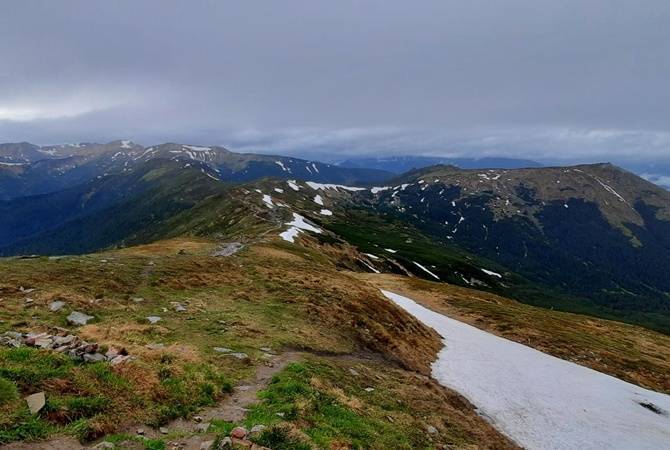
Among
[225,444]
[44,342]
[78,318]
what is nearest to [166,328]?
[78,318]

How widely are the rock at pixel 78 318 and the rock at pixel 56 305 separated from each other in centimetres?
104

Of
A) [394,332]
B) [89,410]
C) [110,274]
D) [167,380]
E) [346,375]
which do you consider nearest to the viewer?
[89,410]

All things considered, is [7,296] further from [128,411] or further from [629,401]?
[629,401]

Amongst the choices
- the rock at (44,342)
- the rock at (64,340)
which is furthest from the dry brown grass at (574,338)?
the rock at (44,342)

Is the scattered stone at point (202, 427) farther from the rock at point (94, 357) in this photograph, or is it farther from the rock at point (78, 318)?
the rock at point (78, 318)

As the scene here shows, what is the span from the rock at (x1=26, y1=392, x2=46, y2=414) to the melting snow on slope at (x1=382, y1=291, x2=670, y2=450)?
25.1m

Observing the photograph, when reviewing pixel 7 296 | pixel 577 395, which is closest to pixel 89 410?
pixel 7 296

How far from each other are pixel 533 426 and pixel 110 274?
3404 cm

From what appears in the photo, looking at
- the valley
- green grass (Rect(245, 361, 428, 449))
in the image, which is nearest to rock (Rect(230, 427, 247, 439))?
the valley

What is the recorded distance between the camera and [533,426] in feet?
95.7

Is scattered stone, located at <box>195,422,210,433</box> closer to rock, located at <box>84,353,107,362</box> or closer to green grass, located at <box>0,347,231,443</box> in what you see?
green grass, located at <box>0,347,231,443</box>

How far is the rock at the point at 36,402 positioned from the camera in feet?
44.3

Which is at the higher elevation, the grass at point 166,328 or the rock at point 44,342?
the rock at point 44,342

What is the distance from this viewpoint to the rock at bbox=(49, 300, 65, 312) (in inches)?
1053
